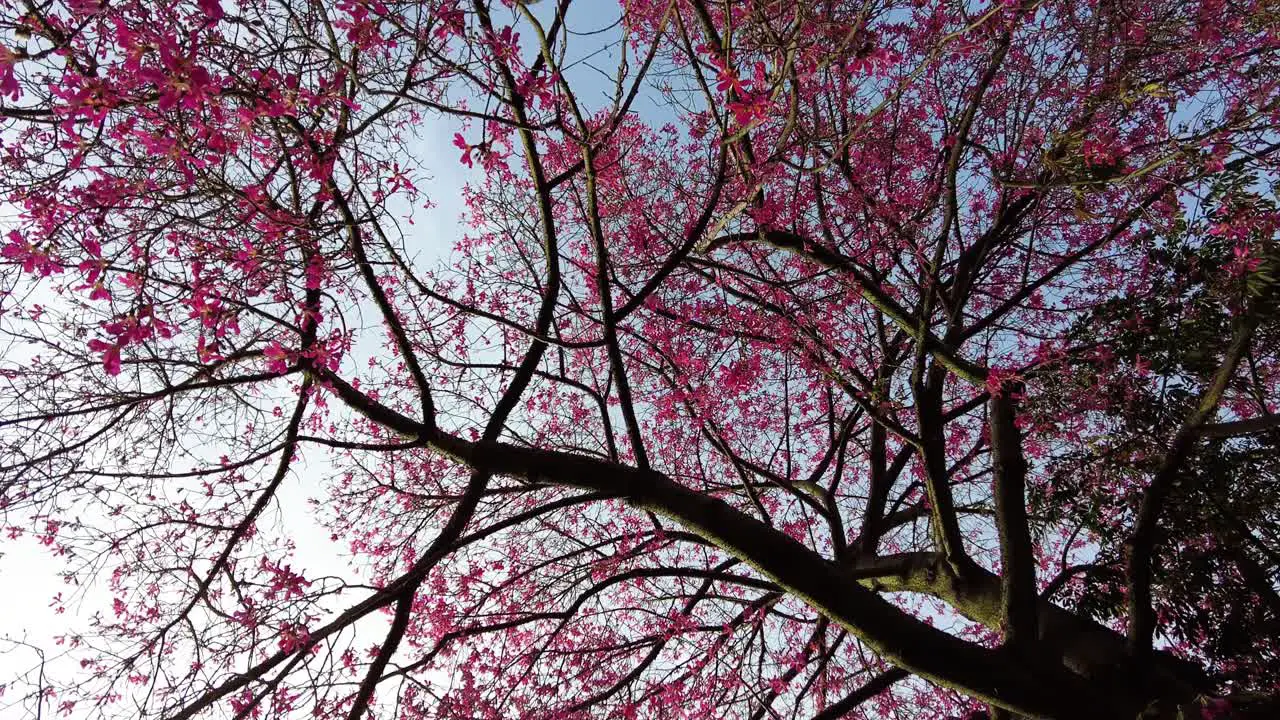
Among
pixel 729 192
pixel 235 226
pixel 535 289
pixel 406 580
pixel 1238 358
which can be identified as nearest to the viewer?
pixel 1238 358

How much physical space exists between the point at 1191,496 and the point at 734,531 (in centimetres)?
275

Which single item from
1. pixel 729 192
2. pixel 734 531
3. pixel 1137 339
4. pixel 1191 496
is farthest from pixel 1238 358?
pixel 729 192

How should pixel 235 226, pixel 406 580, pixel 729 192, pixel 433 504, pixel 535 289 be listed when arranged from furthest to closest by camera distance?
1. pixel 729 192
2. pixel 535 289
3. pixel 433 504
4. pixel 406 580
5. pixel 235 226

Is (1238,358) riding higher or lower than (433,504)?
lower

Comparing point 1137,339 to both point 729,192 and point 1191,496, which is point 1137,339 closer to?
point 1191,496

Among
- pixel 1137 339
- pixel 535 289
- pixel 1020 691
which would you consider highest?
pixel 535 289

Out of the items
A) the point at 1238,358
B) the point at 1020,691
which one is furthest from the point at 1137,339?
the point at 1020,691

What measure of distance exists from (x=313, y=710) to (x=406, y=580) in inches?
40.2

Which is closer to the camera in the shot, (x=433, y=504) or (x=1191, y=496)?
(x=1191, y=496)

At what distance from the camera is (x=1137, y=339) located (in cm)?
371

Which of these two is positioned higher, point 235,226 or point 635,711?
point 235,226

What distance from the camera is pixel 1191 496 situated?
142 inches

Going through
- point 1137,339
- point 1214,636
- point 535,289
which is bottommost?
point 1214,636

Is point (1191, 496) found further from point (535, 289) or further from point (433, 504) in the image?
point (433, 504)
